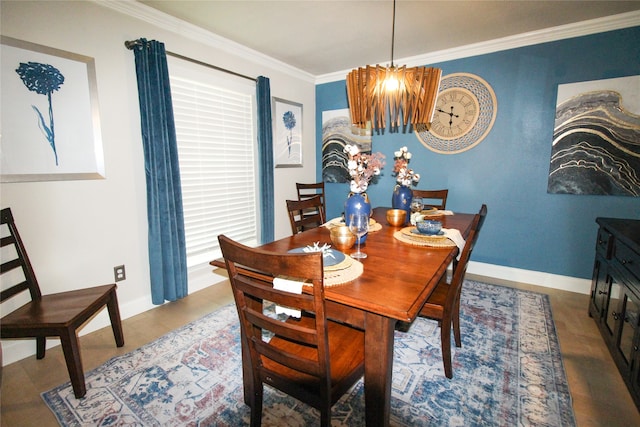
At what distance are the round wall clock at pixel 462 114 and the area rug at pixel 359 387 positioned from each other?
6.36 feet

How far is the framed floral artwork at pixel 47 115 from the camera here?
179 centimetres

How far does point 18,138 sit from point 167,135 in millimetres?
891

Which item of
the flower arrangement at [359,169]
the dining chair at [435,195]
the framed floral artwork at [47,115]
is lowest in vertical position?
the dining chair at [435,195]

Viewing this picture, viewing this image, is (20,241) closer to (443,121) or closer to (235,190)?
(235,190)

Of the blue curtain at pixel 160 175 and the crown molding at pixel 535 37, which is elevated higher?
the crown molding at pixel 535 37

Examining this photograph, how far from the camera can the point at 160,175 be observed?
2.45 meters

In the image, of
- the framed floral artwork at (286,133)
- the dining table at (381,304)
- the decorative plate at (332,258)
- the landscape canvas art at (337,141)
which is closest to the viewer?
the dining table at (381,304)

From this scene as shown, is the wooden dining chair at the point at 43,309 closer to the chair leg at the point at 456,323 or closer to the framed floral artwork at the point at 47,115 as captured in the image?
the framed floral artwork at the point at 47,115

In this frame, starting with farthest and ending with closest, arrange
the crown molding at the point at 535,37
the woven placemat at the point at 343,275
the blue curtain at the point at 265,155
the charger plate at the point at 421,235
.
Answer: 1. the blue curtain at the point at 265,155
2. the crown molding at the point at 535,37
3. the charger plate at the point at 421,235
4. the woven placemat at the point at 343,275

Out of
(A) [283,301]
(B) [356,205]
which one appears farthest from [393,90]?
(A) [283,301]

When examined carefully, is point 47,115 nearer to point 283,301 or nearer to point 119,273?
point 119,273

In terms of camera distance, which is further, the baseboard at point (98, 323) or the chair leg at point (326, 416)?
the baseboard at point (98, 323)

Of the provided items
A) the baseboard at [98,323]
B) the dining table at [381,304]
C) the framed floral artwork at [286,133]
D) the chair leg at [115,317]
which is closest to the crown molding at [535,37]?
the framed floral artwork at [286,133]

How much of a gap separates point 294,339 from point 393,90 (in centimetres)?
162
